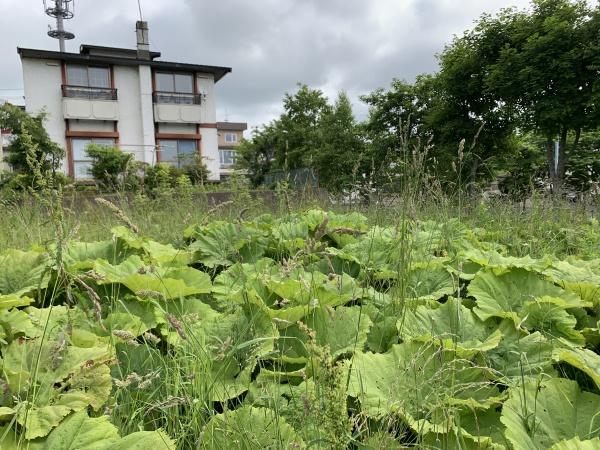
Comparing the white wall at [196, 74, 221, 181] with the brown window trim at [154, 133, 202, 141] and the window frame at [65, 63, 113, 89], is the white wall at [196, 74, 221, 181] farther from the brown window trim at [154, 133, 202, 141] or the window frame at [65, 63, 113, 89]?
the window frame at [65, 63, 113, 89]

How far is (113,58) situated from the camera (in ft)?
66.6

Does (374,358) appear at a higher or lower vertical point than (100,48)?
lower

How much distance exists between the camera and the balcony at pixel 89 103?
1969 centimetres

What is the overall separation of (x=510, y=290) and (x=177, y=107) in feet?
72.2

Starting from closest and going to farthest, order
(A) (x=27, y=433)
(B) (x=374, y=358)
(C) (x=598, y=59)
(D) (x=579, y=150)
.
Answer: (A) (x=27, y=433) < (B) (x=374, y=358) < (C) (x=598, y=59) < (D) (x=579, y=150)

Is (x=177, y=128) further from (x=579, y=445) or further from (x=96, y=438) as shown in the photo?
(x=579, y=445)

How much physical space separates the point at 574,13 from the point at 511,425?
9.18 meters

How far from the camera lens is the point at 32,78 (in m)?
19.3

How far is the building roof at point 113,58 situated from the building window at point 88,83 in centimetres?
39

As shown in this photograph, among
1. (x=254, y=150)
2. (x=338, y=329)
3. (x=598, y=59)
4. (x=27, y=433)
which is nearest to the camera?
(x=27, y=433)

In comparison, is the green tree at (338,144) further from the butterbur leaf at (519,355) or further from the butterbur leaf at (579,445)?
the butterbur leaf at (579,445)

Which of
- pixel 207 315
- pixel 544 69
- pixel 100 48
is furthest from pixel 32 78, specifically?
pixel 207 315

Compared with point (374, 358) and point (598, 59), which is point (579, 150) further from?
point (374, 358)

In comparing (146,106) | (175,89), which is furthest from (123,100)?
(175,89)
